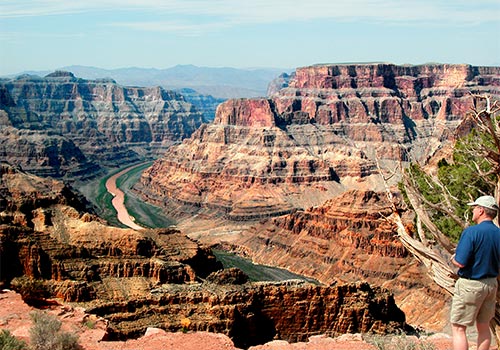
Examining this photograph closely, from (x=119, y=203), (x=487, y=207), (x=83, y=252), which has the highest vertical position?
(x=487, y=207)

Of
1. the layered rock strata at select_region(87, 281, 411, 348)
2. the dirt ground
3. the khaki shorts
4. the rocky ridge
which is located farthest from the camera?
the rocky ridge

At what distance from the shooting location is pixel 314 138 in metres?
152

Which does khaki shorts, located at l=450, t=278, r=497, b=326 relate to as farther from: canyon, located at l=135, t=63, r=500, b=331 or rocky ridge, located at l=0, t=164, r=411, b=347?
canyon, located at l=135, t=63, r=500, b=331

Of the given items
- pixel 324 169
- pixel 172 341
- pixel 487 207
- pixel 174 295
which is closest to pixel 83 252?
pixel 174 295

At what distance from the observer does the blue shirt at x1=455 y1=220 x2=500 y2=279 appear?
13.7m

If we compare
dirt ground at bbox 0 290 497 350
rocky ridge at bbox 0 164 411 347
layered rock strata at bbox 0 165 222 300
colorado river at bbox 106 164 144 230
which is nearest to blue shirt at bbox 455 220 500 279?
dirt ground at bbox 0 290 497 350

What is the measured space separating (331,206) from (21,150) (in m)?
113

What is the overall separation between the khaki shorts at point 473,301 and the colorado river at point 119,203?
4103 inches

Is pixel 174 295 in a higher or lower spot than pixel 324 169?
higher

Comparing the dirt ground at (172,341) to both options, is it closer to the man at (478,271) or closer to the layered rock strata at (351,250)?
the man at (478,271)

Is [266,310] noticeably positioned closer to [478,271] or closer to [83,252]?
[83,252]

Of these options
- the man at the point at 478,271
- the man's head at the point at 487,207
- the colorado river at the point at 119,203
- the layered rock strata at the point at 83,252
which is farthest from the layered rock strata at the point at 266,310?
the colorado river at the point at 119,203

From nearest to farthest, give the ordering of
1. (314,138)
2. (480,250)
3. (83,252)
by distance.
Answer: (480,250) < (83,252) < (314,138)

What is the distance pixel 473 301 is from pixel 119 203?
450 feet
